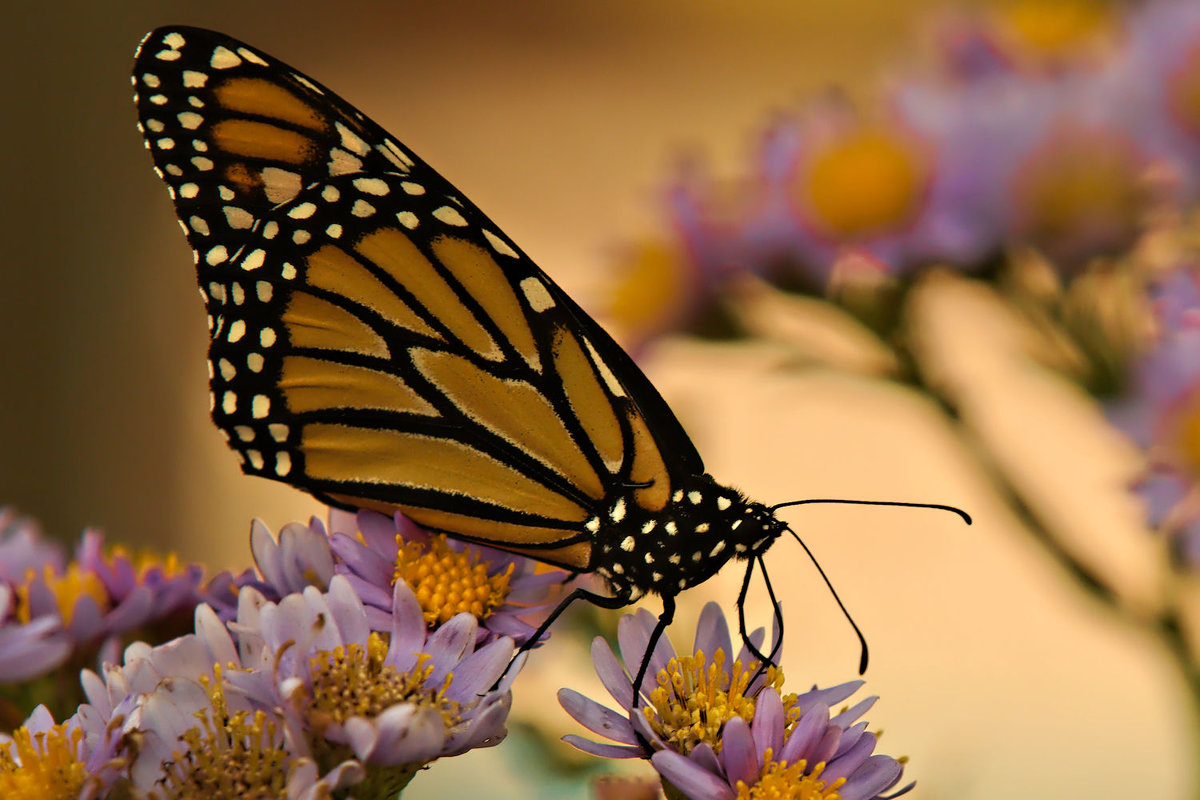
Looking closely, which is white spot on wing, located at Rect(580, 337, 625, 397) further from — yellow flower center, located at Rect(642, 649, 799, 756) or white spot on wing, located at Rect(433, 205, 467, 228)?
yellow flower center, located at Rect(642, 649, 799, 756)

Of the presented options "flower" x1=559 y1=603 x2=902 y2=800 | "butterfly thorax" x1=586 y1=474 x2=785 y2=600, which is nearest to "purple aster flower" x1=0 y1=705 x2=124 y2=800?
"flower" x1=559 y1=603 x2=902 y2=800

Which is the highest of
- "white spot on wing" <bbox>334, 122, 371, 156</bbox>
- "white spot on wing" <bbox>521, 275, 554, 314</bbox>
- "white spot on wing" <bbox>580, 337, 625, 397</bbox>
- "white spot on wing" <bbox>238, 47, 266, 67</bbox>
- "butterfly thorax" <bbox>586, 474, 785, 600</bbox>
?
"white spot on wing" <bbox>238, 47, 266, 67</bbox>

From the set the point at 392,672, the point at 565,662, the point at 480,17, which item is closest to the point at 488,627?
the point at 392,672

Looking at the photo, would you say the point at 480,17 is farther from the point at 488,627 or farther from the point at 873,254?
the point at 488,627

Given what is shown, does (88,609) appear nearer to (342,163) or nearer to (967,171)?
(342,163)

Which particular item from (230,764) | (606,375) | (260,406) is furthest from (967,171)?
(230,764)
